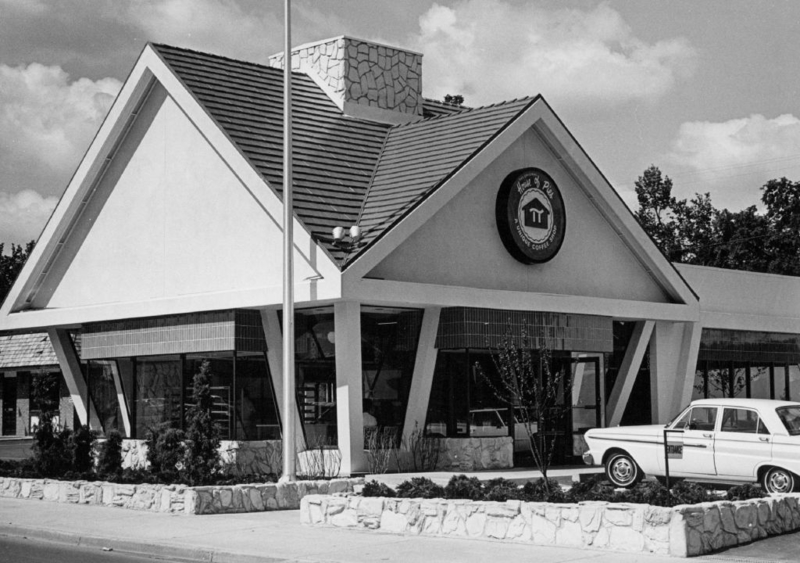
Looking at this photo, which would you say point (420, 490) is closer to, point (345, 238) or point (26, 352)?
point (345, 238)

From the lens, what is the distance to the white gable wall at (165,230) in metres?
25.3

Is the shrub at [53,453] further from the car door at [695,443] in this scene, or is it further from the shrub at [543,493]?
the car door at [695,443]

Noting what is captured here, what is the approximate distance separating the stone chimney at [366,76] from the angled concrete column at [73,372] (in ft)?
31.3

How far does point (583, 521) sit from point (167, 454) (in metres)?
9.48

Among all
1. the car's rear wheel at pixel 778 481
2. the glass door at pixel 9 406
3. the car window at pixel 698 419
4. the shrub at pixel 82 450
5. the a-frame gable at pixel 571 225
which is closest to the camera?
the car's rear wheel at pixel 778 481

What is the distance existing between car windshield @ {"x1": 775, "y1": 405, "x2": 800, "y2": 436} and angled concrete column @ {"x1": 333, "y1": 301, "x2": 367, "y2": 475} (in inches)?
328

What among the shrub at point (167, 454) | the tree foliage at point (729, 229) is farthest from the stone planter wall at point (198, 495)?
the tree foliage at point (729, 229)

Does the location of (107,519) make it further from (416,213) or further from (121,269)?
(121,269)

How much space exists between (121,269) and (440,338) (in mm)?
8713

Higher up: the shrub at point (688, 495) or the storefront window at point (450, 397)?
the storefront window at point (450, 397)

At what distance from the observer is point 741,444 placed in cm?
1972

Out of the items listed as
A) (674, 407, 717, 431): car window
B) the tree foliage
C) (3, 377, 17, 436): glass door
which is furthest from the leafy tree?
(674, 407, 717, 431): car window

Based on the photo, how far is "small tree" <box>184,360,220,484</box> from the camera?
20.3m

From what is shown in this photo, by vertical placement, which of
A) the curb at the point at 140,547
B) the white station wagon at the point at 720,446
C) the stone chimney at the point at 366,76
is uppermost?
the stone chimney at the point at 366,76
